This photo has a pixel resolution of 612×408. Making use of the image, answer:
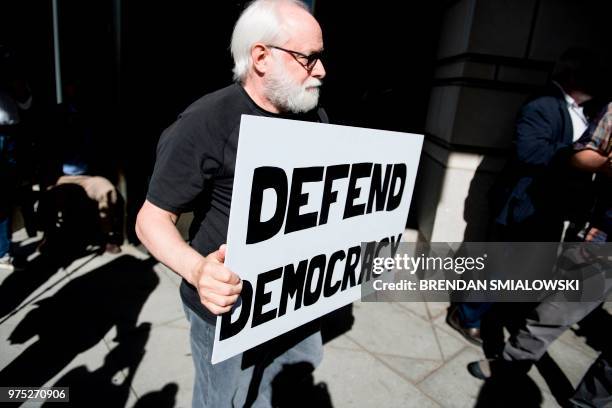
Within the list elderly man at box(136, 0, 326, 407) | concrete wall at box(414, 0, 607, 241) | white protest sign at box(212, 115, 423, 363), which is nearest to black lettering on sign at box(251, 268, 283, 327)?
white protest sign at box(212, 115, 423, 363)

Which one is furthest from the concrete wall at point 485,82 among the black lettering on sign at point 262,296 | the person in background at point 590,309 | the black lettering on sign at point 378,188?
the black lettering on sign at point 262,296

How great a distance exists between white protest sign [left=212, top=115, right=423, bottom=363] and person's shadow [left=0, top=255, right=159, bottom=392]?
1728 millimetres

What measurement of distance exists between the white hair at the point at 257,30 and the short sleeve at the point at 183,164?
35cm

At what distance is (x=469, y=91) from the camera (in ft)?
11.3

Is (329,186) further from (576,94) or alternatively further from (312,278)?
(576,94)

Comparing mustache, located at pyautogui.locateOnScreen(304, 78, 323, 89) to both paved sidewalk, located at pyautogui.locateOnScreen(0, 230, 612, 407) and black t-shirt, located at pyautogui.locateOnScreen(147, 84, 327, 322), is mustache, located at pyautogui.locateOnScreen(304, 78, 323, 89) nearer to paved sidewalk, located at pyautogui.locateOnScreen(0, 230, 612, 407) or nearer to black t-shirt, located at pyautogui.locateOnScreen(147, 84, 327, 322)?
black t-shirt, located at pyautogui.locateOnScreen(147, 84, 327, 322)

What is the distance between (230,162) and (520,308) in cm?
330

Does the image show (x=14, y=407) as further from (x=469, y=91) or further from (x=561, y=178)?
(x=469, y=91)

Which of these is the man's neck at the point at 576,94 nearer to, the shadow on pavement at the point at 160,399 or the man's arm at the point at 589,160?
the man's arm at the point at 589,160

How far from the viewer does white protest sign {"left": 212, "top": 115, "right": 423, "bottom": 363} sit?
1061 mm

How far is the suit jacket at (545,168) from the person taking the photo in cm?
255

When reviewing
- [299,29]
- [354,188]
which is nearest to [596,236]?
[354,188]

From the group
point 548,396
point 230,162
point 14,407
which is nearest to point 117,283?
point 14,407

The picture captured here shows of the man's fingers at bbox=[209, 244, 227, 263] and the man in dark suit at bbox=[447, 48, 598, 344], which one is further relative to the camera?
the man in dark suit at bbox=[447, 48, 598, 344]
